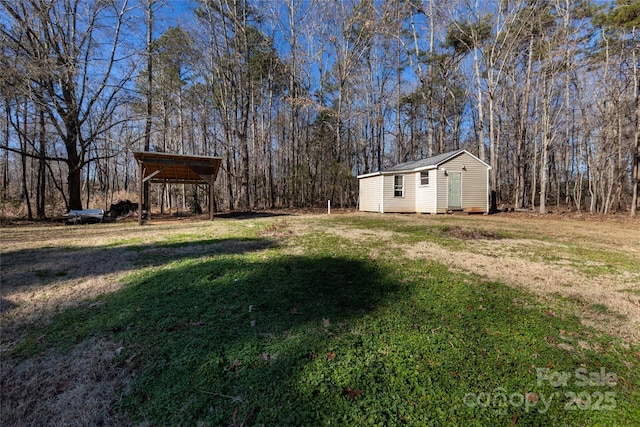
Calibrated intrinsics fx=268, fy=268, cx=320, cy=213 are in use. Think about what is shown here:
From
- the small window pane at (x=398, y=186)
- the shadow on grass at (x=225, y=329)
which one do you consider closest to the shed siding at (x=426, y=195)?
the small window pane at (x=398, y=186)

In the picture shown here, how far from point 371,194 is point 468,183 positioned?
5.10m

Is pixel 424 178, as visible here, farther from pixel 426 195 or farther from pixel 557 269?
pixel 557 269

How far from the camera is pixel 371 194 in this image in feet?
52.3

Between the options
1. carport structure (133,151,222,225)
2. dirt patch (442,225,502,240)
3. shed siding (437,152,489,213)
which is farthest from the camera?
shed siding (437,152,489,213)

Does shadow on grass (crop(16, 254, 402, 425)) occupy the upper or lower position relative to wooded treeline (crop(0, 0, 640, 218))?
lower

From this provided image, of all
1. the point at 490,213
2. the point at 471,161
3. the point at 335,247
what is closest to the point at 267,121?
the point at 471,161

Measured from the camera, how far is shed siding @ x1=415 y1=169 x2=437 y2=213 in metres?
13.8

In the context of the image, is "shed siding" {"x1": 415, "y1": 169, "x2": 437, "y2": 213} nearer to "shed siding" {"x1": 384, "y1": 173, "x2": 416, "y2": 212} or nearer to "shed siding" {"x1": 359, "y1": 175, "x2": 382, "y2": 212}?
"shed siding" {"x1": 384, "y1": 173, "x2": 416, "y2": 212}

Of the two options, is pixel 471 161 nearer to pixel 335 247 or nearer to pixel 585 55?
pixel 585 55

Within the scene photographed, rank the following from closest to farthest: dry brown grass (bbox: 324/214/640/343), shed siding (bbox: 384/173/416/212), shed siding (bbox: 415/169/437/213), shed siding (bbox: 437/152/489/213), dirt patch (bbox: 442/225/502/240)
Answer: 1. dry brown grass (bbox: 324/214/640/343)
2. dirt patch (bbox: 442/225/502/240)
3. shed siding (bbox: 437/152/489/213)
4. shed siding (bbox: 415/169/437/213)
5. shed siding (bbox: 384/173/416/212)

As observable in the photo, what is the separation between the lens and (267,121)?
806 inches

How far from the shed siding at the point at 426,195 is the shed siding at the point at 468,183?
283mm

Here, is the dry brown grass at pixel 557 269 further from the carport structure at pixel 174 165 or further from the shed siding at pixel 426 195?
the shed siding at pixel 426 195

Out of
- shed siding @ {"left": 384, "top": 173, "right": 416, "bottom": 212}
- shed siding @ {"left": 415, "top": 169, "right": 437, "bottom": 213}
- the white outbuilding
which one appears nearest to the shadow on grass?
shed siding @ {"left": 415, "top": 169, "right": 437, "bottom": 213}
